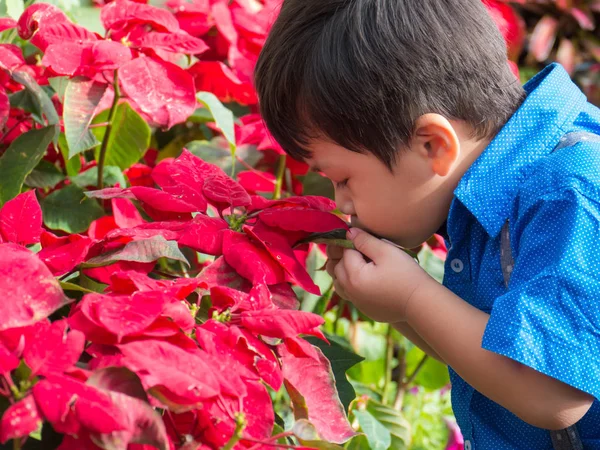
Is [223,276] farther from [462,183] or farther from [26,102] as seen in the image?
[26,102]

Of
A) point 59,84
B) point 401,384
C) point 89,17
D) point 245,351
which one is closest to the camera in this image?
point 245,351

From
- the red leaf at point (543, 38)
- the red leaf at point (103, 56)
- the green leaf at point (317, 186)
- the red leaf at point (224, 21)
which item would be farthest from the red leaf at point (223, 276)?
the red leaf at point (543, 38)

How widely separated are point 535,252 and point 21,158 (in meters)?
0.64

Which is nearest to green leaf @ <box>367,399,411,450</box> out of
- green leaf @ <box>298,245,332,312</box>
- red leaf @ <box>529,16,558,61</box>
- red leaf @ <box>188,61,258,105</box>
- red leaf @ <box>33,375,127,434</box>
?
green leaf @ <box>298,245,332,312</box>

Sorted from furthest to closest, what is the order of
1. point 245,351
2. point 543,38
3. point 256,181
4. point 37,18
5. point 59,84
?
point 543,38
point 256,181
point 59,84
point 37,18
point 245,351

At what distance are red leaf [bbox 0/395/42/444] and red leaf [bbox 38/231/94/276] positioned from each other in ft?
0.69

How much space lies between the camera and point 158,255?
76 centimetres

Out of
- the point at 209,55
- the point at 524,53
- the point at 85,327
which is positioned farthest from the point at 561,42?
the point at 85,327

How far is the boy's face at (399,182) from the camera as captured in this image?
0.99 metres

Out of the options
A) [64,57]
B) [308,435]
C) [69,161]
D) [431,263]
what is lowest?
[431,263]

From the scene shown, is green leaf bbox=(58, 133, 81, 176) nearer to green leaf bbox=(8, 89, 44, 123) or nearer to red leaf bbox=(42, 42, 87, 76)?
green leaf bbox=(8, 89, 44, 123)

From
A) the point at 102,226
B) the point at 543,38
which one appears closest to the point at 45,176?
the point at 102,226

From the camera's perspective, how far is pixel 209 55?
1.50 meters

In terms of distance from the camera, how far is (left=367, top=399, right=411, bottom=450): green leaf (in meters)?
1.38
